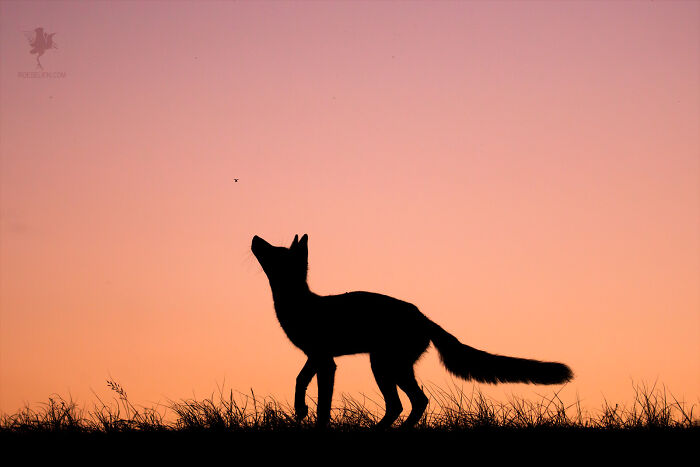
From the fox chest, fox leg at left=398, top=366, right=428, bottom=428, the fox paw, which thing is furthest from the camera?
the fox chest

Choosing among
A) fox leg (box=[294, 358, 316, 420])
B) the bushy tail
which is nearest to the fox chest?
fox leg (box=[294, 358, 316, 420])

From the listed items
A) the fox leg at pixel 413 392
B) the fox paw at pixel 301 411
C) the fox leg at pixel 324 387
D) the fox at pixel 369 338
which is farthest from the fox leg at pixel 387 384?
the fox paw at pixel 301 411

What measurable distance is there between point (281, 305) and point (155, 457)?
8.90 feet

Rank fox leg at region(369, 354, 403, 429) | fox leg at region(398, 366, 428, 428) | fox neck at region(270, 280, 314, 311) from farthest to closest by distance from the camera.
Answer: fox neck at region(270, 280, 314, 311)
fox leg at region(398, 366, 428, 428)
fox leg at region(369, 354, 403, 429)

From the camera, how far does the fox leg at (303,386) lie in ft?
23.2

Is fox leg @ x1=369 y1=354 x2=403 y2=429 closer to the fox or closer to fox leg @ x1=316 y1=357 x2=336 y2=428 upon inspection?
the fox

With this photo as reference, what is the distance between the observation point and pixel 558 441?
18.6ft

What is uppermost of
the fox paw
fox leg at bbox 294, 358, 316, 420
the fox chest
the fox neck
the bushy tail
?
the fox neck

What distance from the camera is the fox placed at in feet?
24.0

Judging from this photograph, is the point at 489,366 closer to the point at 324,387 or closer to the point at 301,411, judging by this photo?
the point at 324,387

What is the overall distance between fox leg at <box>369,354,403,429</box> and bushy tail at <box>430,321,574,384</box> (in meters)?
0.59

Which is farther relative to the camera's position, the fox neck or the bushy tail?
the fox neck

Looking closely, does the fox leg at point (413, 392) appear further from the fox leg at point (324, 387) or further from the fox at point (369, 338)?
the fox leg at point (324, 387)

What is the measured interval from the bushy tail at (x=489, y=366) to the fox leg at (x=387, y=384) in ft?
1.92
